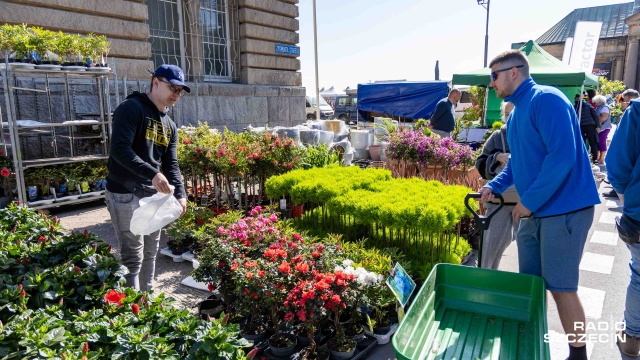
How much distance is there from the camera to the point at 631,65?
3588 centimetres

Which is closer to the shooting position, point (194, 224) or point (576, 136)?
point (576, 136)

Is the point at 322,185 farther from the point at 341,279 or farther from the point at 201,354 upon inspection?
the point at 201,354

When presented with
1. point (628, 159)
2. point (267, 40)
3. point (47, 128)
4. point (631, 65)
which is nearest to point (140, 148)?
point (628, 159)

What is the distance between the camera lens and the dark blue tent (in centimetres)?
1788

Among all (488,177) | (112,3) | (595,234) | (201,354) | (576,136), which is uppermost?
(112,3)

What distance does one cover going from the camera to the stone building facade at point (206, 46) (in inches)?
322

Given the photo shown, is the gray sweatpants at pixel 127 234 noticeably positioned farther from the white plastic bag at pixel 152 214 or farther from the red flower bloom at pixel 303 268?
the red flower bloom at pixel 303 268

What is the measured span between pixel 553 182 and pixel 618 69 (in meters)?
44.6

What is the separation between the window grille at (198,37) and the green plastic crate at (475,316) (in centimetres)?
913

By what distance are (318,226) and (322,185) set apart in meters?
0.66

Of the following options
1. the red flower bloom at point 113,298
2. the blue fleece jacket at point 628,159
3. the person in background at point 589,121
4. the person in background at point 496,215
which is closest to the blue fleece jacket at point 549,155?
the blue fleece jacket at point 628,159

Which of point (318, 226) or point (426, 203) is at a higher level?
point (426, 203)

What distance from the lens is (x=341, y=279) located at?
2.90m

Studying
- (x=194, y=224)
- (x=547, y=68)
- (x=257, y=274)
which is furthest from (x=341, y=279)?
(x=547, y=68)
